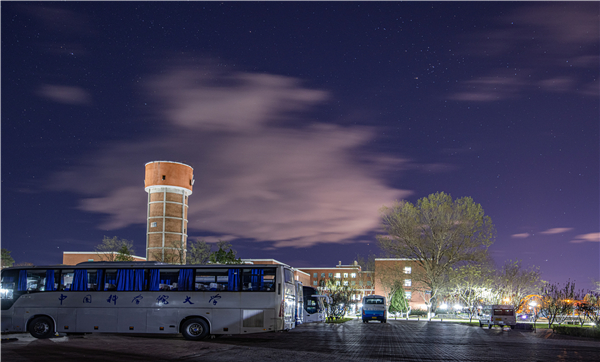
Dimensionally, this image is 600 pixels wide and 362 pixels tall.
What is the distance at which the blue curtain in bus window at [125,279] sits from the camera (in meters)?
21.1

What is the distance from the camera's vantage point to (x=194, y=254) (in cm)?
6306

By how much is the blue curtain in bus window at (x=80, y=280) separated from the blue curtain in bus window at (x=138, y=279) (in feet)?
6.81

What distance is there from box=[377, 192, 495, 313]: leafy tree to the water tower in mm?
34349

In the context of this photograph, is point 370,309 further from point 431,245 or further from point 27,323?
point 27,323

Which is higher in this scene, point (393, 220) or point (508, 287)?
point (393, 220)

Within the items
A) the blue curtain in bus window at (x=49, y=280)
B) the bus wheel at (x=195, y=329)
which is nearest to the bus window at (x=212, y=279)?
the bus wheel at (x=195, y=329)

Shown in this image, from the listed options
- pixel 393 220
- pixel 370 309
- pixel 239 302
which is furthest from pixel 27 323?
pixel 393 220

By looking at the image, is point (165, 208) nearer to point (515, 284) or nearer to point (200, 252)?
point (200, 252)

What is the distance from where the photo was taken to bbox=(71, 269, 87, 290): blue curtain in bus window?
21.2 meters

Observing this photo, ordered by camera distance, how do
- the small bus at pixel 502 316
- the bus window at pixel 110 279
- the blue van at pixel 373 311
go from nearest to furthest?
the bus window at pixel 110 279
the small bus at pixel 502 316
the blue van at pixel 373 311

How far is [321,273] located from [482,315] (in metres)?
97.0

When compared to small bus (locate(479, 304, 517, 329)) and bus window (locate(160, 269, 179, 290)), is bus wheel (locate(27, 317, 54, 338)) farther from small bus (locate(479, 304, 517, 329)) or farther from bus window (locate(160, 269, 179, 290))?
small bus (locate(479, 304, 517, 329))

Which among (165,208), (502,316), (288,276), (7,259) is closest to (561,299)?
(502,316)

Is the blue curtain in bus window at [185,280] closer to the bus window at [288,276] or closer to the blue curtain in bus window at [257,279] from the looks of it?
the blue curtain in bus window at [257,279]
